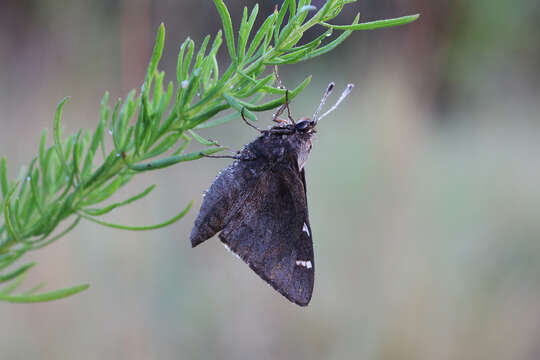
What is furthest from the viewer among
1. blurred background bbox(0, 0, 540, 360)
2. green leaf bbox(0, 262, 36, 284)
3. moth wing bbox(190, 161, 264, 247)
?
blurred background bbox(0, 0, 540, 360)

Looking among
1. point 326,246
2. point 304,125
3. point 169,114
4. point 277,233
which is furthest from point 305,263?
point 326,246

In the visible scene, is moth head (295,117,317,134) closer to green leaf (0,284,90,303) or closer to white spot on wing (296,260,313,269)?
white spot on wing (296,260,313,269)

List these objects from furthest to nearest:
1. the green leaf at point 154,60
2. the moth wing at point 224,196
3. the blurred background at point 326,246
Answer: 1. the blurred background at point 326,246
2. the moth wing at point 224,196
3. the green leaf at point 154,60

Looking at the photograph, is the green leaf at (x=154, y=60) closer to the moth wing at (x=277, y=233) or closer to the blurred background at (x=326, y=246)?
the moth wing at (x=277, y=233)

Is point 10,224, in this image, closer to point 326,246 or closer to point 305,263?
point 305,263

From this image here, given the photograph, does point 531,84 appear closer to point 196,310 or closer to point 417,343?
point 417,343

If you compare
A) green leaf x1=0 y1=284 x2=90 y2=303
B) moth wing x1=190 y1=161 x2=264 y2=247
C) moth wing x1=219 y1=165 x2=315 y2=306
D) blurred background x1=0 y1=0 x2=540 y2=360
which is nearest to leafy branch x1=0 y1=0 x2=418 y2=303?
green leaf x1=0 y1=284 x2=90 y2=303

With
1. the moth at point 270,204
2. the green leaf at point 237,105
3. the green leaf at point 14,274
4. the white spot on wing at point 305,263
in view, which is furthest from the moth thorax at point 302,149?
the green leaf at point 14,274
